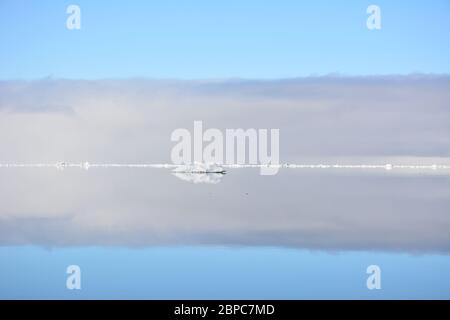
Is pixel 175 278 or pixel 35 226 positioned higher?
pixel 35 226

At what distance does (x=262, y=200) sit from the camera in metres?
24.8

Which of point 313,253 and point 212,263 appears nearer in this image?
point 212,263

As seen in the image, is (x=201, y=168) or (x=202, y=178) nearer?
(x=202, y=178)

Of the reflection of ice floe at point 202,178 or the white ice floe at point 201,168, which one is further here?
the white ice floe at point 201,168

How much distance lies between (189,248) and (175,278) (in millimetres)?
2885

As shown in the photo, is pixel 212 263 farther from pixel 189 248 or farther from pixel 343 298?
pixel 343 298

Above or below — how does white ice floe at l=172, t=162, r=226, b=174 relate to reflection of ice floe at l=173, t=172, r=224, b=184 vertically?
above

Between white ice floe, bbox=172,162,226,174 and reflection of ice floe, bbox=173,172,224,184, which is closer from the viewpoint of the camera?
reflection of ice floe, bbox=173,172,224,184

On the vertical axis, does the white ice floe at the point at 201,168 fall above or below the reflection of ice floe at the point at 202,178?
above

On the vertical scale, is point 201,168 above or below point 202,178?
above
